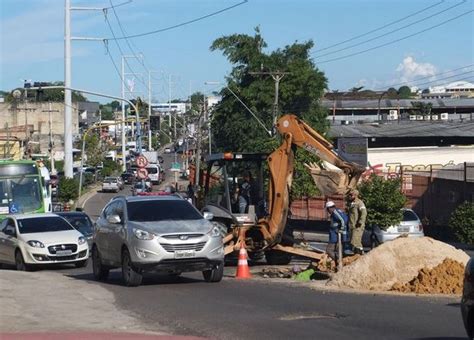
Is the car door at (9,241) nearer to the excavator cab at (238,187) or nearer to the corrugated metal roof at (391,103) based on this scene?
the excavator cab at (238,187)

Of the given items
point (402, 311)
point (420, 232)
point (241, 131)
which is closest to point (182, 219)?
point (402, 311)

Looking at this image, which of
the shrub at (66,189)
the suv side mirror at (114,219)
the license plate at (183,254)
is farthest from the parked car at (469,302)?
the shrub at (66,189)

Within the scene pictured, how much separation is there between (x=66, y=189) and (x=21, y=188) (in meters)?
29.1

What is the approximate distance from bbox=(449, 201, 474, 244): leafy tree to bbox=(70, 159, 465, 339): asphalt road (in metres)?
14.0

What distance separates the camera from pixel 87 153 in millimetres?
120562

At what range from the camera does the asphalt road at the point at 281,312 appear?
37.2 ft

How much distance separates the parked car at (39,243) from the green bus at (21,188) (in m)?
7.28

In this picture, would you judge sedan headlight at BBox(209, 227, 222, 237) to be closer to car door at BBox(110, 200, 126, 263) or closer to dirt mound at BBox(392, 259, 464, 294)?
car door at BBox(110, 200, 126, 263)

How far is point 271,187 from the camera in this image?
21.8 m

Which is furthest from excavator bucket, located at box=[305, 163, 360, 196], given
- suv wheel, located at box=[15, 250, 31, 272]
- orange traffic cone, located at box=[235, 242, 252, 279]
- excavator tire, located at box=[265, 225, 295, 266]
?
suv wheel, located at box=[15, 250, 31, 272]

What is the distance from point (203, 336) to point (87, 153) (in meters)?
111

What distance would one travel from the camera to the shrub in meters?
61.3

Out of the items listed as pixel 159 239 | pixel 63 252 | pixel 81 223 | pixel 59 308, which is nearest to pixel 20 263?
pixel 63 252

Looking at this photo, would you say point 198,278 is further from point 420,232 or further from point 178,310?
point 420,232
